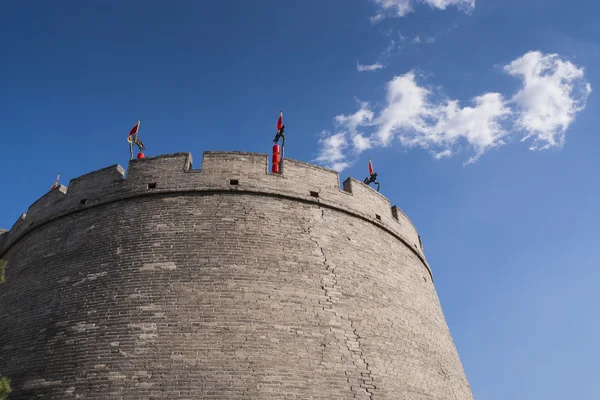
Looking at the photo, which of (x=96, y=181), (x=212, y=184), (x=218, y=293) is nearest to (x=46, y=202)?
(x=96, y=181)

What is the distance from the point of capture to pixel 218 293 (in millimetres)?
6688

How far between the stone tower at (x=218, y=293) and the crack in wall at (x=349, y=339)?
2cm

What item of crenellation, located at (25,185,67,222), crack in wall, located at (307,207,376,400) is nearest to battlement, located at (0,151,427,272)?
crenellation, located at (25,185,67,222)

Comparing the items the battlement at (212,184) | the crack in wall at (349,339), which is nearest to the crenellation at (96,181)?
the battlement at (212,184)

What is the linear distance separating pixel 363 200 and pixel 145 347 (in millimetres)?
4847

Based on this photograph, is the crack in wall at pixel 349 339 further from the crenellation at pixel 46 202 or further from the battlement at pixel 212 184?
the crenellation at pixel 46 202

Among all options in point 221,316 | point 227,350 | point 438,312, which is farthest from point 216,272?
point 438,312

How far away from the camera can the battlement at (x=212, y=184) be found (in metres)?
8.17

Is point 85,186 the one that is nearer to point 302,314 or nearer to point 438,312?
point 302,314

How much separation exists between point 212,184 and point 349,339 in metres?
3.43

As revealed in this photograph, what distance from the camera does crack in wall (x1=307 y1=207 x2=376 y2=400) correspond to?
631 cm

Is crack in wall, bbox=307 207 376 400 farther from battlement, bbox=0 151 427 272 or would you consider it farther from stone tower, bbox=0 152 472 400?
→ battlement, bbox=0 151 427 272

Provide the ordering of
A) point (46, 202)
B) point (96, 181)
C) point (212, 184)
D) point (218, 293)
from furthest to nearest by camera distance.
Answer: point (46, 202)
point (96, 181)
point (212, 184)
point (218, 293)

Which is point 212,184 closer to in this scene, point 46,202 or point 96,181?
point 96,181
